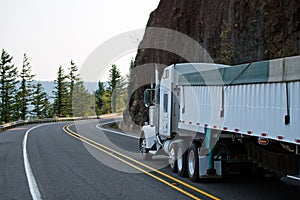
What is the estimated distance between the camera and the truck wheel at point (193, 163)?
1204cm

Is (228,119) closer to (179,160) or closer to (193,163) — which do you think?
(193,163)

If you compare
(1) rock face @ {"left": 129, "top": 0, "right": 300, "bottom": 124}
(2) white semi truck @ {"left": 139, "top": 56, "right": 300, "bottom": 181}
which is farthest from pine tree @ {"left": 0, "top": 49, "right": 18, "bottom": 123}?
(2) white semi truck @ {"left": 139, "top": 56, "right": 300, "bottom": 181}

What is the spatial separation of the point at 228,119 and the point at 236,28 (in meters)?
21.0

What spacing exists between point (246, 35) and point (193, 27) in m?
13.0

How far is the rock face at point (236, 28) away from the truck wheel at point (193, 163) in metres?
12.1

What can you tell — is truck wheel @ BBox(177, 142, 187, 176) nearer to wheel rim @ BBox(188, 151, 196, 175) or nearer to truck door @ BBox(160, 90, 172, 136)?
wheel rim @ BBox(188, 151, 196, 175)

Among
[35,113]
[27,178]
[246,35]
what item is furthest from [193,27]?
[35,113]

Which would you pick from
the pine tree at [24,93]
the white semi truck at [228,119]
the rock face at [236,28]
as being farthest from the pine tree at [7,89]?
the white semi truck at [228,119]

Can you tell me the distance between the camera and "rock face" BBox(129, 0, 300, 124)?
24766 millimetres

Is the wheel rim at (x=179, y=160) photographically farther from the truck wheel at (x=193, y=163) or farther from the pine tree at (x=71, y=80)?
the pine tree at (x=71, y=80)

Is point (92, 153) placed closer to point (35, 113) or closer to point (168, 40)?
point (168, 40)

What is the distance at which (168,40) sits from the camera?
4634 cm

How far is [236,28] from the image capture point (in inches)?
1187

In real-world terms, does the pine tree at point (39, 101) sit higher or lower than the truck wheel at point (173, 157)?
higher
